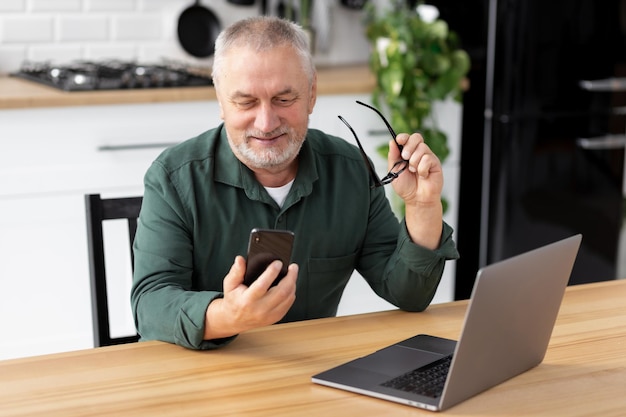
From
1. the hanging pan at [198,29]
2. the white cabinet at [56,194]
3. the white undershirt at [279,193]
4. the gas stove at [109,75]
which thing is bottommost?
the white cabinet at [56,194]

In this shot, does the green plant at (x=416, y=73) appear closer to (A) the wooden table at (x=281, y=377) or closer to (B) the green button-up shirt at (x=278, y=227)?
(B) the green button-up shirt at (x=278, y=227)

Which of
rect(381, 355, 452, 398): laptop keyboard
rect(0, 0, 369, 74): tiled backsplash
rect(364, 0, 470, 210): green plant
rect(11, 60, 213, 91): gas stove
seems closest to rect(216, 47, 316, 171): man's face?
rect(381, 355, 452, 398): laptop keyboard

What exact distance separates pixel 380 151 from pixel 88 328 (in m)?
1.14

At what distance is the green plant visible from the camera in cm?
354

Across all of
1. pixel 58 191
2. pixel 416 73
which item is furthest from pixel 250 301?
pixel 416 73

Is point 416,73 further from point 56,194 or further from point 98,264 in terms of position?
point 98,264

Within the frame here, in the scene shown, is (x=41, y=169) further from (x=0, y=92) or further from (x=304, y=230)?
(x=304, y=230)

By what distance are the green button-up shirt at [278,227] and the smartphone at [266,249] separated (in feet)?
0.63

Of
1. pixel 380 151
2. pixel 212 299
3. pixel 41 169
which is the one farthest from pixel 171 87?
pixel 212 299

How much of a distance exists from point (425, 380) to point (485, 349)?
4.5 inches

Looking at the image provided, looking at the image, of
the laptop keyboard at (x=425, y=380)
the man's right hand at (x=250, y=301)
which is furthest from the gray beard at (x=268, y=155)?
the laptop keyboard at (x=425, y=380)

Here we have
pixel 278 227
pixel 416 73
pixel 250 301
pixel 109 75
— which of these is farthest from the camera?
pixel 416 73

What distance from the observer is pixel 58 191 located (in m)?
3.17

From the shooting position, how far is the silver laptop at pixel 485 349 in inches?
53.6
